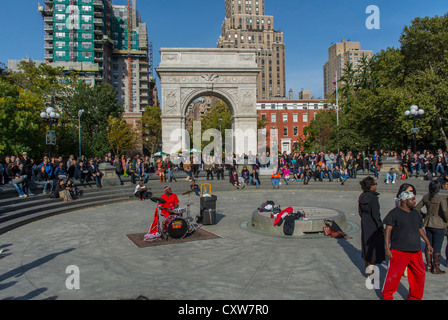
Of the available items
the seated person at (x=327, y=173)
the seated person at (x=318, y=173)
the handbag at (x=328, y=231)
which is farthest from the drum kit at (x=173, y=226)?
the seated person at (x=327, y=173)

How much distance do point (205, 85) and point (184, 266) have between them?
87.7 ft

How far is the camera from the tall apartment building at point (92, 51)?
69500 mm

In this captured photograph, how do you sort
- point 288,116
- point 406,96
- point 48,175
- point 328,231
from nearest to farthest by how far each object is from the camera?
1. point 328,231
2. point 48,175
3. point 406,96
4. point 288,116

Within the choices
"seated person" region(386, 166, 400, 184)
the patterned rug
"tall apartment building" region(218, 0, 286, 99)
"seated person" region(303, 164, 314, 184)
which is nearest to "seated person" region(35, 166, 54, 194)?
the patterned rug

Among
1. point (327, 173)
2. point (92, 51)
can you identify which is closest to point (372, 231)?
point (327, 173)

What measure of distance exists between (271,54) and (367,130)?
273ft

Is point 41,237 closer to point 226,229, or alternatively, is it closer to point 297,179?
point 226,229

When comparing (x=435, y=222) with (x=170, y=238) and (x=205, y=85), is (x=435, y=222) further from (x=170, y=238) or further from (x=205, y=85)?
(x=205, y=85)

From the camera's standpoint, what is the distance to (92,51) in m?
71.9

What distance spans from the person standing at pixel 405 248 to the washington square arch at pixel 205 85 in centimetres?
2723

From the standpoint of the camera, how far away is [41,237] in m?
9.02

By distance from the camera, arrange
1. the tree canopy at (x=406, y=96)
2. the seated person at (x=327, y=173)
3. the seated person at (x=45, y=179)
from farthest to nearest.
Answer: the tree canopy at (x=406, y=96) < the seated person at (x=327, y=173) < the seated person at (x=45, y=179)

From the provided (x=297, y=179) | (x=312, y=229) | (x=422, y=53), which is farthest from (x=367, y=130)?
(x=312, y=229)

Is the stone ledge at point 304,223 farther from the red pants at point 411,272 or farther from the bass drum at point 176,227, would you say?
the red pants at point 411,272
